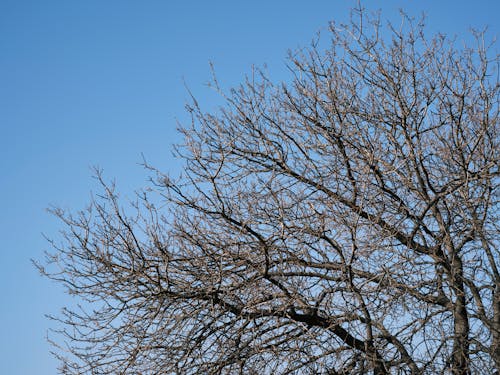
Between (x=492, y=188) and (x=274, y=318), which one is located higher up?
(x=492, y=188)

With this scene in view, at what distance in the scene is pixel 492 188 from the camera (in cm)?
952

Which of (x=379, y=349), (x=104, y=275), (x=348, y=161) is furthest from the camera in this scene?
(x=348, y=161)

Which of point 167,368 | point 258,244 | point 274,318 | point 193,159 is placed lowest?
point 167,368

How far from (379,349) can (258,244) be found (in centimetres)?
189

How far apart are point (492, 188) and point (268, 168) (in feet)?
9.99

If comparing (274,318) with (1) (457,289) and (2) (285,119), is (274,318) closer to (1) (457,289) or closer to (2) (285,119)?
(1) (457,289)

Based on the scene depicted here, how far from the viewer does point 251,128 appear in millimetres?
9984

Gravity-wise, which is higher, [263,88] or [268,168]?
[263,88]

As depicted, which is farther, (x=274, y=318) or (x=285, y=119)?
(x=285, y=119)

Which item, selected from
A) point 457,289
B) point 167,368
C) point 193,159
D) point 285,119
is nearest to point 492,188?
point 457,289

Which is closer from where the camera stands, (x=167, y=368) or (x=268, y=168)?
(x=167, y=368)

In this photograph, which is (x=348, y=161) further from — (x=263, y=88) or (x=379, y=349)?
(x=379, y=349)

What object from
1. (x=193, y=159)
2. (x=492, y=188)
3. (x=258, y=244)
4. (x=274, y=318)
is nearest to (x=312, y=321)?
(x=274, y=318)

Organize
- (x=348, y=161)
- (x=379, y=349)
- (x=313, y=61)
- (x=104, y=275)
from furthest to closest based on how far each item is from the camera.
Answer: (x=313, y=61) → (x=348, y=161) → (x=104, y=275) → (x=379, y=349)
